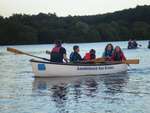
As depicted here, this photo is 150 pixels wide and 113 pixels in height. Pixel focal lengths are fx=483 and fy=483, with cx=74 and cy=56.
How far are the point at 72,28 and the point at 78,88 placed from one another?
4639 inches

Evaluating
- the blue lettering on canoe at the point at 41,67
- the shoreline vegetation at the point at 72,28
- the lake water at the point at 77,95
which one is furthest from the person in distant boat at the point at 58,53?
the shoreline vegetation at the point at 72,28

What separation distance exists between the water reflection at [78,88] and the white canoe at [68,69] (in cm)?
41

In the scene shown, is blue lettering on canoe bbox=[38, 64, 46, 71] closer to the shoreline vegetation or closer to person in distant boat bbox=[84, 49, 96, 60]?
person in distant boat bbox=[84, 49, 96, 60]

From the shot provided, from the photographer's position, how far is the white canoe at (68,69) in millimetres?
26116

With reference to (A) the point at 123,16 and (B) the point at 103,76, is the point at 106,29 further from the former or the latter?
(B) the point at 103,76

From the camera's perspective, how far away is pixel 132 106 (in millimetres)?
16969

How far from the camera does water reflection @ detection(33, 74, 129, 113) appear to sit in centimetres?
1864

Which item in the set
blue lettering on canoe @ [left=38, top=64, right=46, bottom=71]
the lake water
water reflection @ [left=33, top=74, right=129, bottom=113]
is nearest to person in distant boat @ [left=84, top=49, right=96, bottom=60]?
water reflection @ [left=33, top=74, right=129, bottom=113]

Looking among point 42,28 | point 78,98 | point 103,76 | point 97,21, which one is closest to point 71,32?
point 42,28

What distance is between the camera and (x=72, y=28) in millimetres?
139875

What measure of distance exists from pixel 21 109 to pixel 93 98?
347 centimetres

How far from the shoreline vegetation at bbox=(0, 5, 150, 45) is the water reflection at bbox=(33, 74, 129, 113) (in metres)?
109

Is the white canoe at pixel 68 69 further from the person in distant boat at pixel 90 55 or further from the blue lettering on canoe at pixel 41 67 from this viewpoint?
the person in distant boat at pixel 90 55

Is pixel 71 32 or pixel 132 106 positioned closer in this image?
pixel 132 106
